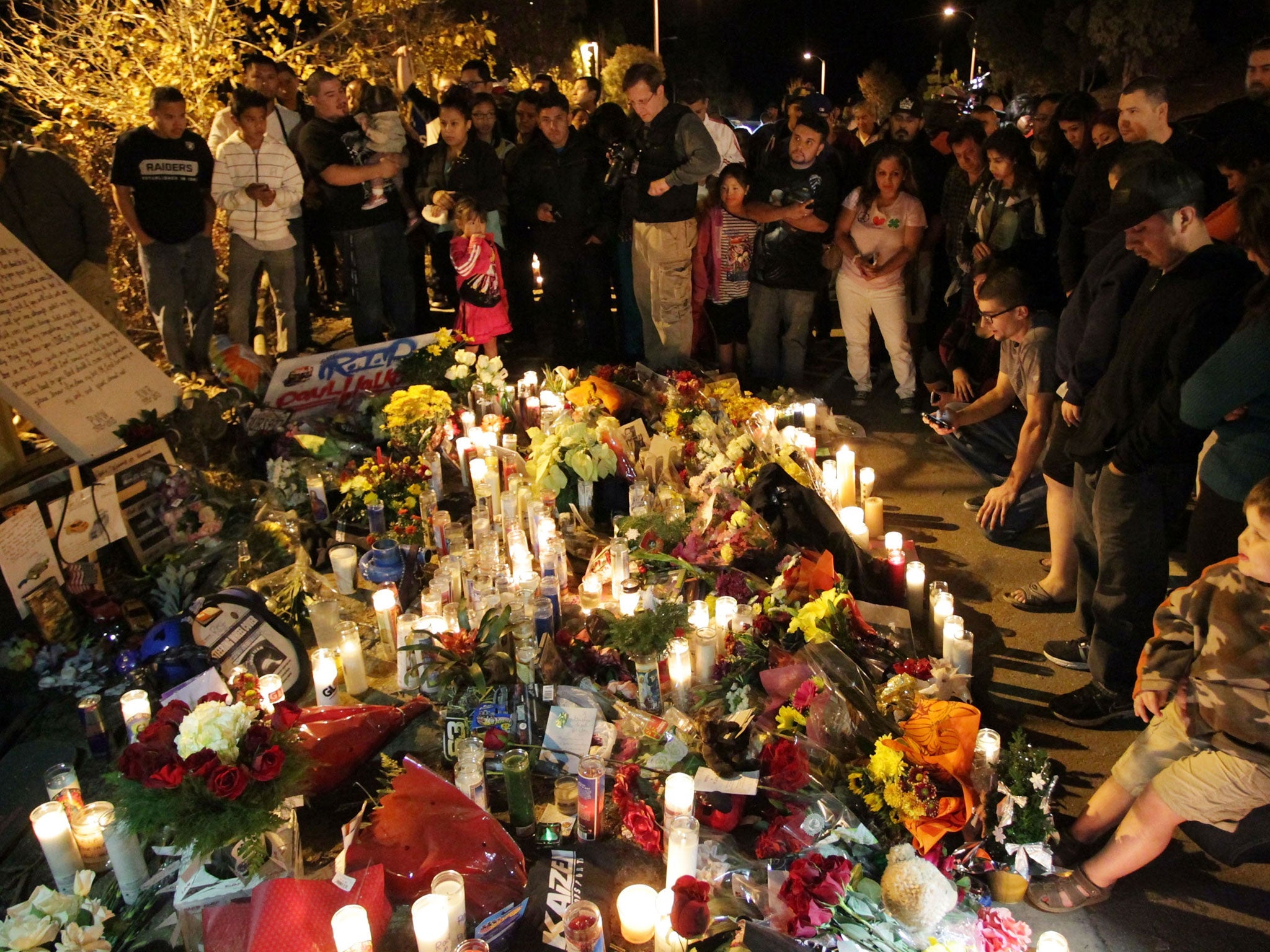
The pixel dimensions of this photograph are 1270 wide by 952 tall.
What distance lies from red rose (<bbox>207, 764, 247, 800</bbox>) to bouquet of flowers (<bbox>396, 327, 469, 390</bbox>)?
138 inches

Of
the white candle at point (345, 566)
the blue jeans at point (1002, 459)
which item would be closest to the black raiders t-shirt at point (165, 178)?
the white candle at point (345, 566)

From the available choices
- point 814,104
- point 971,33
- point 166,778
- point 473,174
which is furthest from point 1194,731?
point 971,33

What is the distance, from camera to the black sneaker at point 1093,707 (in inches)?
134

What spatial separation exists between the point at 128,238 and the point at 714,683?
20.6 feet

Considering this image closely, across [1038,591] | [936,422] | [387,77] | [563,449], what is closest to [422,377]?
[563,449]

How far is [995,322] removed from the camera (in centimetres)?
434

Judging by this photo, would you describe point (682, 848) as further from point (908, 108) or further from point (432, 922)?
point (908, 108)

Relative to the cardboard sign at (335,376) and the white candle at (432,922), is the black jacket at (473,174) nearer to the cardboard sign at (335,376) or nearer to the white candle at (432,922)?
the cardboard sign at (335,376)

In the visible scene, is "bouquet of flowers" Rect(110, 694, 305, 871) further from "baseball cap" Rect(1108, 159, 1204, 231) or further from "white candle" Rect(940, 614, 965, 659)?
"baseball cap" Rect(1108, 159, 1204, 231)

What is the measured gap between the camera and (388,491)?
4.64 m

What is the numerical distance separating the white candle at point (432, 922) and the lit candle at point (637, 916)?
46cm

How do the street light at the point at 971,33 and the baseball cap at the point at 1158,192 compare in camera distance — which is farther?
the street light at the point at 971,33

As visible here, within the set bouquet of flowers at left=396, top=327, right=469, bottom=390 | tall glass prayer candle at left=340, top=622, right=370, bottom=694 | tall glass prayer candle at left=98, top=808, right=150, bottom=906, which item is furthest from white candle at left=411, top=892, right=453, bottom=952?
bouquet of flowers at left=396, top=327, right=469, bottom=390

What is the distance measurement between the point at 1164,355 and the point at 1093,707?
1288 mm
